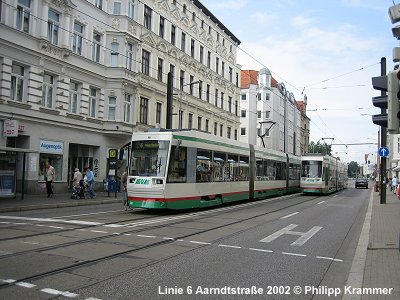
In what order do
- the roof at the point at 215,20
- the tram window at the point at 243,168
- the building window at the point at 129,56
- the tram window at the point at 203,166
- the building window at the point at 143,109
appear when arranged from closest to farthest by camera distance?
the tram window at the point at 203,166 < the tram window at the point at 243,168 < the building window at the point at 129,56 < the building window at the point at 143,109 < the roof at the point at 215,20

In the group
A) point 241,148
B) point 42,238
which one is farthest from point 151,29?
point 42,238

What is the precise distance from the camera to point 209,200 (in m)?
18.4

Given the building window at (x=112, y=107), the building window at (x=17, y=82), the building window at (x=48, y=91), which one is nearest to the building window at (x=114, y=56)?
the building window at (x=112, y=107)

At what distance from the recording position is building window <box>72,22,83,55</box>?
27484 mm

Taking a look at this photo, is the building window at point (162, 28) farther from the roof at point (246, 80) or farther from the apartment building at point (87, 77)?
the roof at point (246, 80)

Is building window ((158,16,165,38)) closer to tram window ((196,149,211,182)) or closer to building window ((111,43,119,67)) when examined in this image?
building window ((111,43,119,67))

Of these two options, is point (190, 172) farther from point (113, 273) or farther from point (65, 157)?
point (65, 157)

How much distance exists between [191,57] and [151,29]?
25.6 ft

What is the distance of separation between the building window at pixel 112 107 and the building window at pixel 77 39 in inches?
167

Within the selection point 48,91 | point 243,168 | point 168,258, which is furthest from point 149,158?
point 48,91

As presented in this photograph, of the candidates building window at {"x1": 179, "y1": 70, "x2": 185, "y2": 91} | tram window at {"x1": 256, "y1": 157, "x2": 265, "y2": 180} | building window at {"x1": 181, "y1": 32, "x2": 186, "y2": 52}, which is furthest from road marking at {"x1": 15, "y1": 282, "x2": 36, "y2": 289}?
building window at {"x1": 181, "y1": 32, "x2": 186, "y2": 52}

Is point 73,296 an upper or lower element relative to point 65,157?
lower

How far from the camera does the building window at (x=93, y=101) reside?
29414 mm

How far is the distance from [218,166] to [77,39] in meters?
14.6
